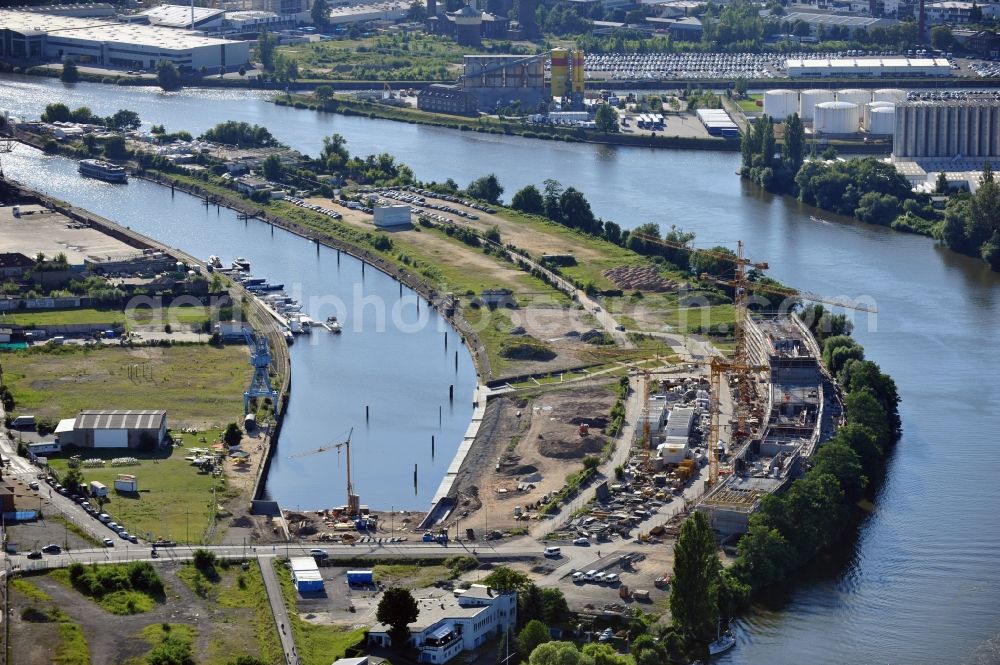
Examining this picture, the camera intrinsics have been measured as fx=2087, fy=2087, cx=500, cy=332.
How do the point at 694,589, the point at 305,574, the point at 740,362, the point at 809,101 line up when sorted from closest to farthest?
1. the point at 694,589
2. the point at 305,574
3. the point at 740,362
4. the point at 809,101

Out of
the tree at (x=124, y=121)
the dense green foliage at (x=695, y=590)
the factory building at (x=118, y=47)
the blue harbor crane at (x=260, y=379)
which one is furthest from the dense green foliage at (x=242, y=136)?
the dense green foliage at (x=695, y=590)

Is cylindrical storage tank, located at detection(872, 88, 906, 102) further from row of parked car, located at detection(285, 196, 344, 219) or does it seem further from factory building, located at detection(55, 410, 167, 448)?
factory building, located at detection(55, 410, 167, 448)

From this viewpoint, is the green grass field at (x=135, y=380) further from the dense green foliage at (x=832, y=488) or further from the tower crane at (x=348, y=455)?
the dense green foliage at (x=832, y=488)

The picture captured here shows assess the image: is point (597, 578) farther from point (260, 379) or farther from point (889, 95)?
point (889, 95)

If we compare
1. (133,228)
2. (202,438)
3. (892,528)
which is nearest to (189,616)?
(202,438)

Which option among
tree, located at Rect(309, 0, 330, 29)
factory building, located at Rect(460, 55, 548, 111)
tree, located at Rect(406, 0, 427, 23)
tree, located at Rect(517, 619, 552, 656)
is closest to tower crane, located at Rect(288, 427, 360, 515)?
tree, located at Rect(517, 619, 552, 656)

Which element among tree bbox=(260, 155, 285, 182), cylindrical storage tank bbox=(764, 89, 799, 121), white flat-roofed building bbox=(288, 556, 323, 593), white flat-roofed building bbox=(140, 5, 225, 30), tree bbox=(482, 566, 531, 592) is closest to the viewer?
tree bbox=(482, 566, 531, 592)

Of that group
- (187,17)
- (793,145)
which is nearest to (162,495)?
(793,145)
